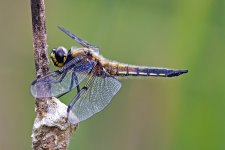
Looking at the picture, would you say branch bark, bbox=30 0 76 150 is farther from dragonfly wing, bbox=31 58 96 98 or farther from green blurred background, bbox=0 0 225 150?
green blurred background, bbox=0 0 225 150

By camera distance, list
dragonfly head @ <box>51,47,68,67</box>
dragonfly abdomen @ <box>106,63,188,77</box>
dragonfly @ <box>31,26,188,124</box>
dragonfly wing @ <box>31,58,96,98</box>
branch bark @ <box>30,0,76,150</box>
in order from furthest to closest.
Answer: dragonfly abdomen @ <box>106,63,188,77</box> < dragonfly head @ <box>51,47,68,67</box> < dragonfly @ <box>31,26,188,124</box> < dragonfly wing @ <box>31,58,96,98</box> < branch bark @ <box>30,0,76,150</box>

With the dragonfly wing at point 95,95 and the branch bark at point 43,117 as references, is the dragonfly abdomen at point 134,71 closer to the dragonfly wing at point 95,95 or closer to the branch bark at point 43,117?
the dragonfly wing at point 95,95

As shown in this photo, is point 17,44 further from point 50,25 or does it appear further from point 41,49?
point 41,49

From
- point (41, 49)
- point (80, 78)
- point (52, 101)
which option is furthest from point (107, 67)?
point (41, 49)

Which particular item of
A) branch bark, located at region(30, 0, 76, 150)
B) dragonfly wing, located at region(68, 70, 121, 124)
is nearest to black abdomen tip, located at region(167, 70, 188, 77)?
dragonfly wing, located at region(68, 70, 121, 124)

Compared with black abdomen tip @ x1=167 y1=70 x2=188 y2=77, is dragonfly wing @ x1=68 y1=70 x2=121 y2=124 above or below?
below

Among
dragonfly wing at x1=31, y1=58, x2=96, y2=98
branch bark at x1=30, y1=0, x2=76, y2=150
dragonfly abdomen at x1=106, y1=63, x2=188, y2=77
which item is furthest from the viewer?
dragonfly abdomen at x1=106, y1=63, x2=188, y2=77
